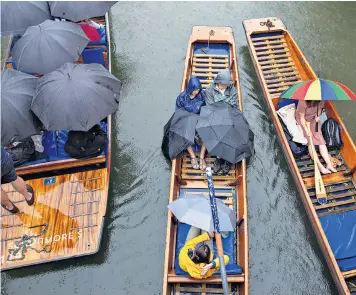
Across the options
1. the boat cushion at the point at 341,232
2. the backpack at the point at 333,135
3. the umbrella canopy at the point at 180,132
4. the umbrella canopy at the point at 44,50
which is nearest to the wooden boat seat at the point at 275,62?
the backpack at the point at 333,135

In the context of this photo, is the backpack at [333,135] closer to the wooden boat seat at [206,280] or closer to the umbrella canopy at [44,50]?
the wooden boat seat at [206,280]

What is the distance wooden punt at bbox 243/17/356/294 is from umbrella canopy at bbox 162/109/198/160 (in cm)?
199

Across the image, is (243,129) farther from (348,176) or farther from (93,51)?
(93,51)

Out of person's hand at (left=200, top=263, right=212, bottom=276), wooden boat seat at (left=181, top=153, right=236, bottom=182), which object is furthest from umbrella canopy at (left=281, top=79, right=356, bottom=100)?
person's hand at (left=200, top=263, right=212, bottom=276)

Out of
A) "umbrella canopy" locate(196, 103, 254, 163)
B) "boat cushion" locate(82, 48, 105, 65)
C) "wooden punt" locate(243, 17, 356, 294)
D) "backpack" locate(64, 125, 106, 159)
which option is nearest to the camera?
"wooden punt" locate(243, 17, 356, 294)

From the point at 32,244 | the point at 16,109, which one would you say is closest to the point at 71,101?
the point at 16,109

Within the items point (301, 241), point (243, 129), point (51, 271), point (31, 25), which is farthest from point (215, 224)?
point (31, 25)

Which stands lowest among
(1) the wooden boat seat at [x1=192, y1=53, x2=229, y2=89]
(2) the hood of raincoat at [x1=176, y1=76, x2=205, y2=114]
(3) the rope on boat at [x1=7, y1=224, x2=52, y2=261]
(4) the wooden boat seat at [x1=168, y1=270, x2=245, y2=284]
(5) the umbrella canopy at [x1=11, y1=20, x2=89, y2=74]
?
(4) the wooden boat seat at [x1=168, y1=270, x2=245, y2=284]

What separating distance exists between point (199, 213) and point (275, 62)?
528cm

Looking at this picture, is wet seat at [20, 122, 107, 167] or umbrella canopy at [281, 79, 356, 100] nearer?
umbrella canopy at [281, 79, 356, 100]

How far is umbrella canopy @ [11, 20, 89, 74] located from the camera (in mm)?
7305

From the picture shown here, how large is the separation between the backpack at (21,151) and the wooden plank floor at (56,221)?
0.48 metres

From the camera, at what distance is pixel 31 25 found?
836cm

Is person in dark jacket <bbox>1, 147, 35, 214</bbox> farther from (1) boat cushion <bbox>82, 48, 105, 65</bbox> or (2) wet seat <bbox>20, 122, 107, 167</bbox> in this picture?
(1) boat cushion <bbox>82, 48, 105, 65</bbox>
